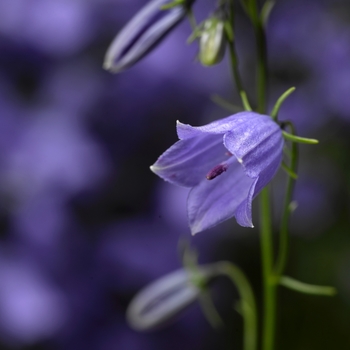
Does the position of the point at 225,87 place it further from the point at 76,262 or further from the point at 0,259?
the point at 0,259

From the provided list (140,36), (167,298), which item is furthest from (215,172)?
(167,298)

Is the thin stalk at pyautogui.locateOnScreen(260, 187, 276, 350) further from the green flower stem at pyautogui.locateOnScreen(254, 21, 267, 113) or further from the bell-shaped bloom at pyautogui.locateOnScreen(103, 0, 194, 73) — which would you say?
the bell-shaped bloom at pyautogui.locateOnScreen(103, 0, 194, 73)

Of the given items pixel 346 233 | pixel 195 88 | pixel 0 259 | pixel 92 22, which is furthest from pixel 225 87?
pixel 0 259

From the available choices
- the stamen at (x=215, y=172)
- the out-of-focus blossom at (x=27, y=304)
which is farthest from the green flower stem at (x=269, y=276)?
the out-of-focus blossom at (x=27, y=304)

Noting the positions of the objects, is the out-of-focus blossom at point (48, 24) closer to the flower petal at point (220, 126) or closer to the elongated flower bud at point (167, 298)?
the elongated flower bud at point (167, 298)

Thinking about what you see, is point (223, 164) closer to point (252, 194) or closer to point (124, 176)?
point (252, 194)

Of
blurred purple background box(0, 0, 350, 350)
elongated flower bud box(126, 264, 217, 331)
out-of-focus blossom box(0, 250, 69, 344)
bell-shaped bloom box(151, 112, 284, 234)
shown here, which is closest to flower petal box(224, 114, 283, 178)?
bell-shaped bloom box(151, 112, 284, 234)
